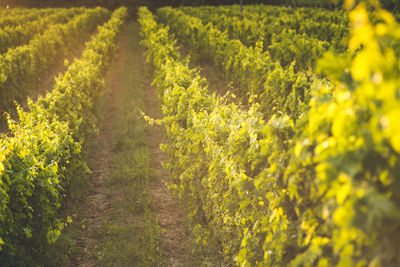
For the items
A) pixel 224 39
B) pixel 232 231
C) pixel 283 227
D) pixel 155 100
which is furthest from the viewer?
pixel 224 39

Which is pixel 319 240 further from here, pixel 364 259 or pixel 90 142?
pixel 90 142

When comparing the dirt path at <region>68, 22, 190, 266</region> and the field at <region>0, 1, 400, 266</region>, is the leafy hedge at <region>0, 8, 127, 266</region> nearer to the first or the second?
the field at <region>0, 1, 400, 266</region>

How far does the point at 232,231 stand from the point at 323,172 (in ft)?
8.73

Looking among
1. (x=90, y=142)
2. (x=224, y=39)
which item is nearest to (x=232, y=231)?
(x=90, y=142)

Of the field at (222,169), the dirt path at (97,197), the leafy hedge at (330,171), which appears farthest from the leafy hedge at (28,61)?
the leafy hedge at (330,171)

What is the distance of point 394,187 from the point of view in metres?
1.91

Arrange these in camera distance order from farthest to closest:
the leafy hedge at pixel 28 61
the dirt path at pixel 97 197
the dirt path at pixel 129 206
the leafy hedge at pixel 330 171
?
the leafy hedge at pixel 28 61 → the dirt path at pixel 97 197 → the dirt path at pixel 129 206 → the leafy hedge at pixel 330 171

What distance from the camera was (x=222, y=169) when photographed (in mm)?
4438

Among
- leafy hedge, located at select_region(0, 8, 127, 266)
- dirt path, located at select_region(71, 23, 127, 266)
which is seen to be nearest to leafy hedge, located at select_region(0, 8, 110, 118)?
dirt path, located at select_region(71, 23, 127, 266)

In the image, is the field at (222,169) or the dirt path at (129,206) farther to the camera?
the dirt path at (129,206)

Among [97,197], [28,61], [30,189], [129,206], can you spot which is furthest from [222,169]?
[28,61]

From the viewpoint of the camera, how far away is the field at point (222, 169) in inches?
74.8

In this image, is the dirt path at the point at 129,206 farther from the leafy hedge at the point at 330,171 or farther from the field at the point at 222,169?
the leafy hedge at the point at 330,171

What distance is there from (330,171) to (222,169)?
8.16 feet
